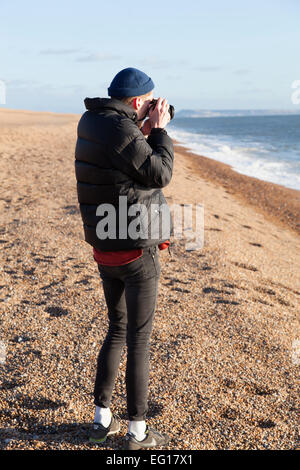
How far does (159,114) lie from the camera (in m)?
2.34

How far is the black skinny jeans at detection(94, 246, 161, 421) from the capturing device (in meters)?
2.33

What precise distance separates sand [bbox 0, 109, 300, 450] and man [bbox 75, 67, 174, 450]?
0.68 meters

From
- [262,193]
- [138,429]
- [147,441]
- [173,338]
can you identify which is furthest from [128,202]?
[262,193]

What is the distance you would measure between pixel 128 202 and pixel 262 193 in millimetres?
12451

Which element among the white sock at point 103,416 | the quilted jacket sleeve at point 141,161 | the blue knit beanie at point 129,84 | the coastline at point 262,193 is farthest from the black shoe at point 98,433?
the coastline at point 262,193

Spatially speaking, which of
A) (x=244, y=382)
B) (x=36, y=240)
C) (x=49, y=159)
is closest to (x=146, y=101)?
(x=244, y=382)

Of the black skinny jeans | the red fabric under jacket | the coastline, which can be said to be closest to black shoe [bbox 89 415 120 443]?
the black skinny jeans

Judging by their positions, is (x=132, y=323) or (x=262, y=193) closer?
(x=132, y=323)

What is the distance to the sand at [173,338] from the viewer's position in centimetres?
298

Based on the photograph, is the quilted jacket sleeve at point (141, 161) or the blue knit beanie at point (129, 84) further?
the blue knit beanie at point (129, 84)

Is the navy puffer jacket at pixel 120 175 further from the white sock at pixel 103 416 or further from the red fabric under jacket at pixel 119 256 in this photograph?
the white sock at pixel 103 416

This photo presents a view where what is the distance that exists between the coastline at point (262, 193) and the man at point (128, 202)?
826 centimetres

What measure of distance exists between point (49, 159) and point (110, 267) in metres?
13.3

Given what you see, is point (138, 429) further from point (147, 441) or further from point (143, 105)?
point (143, 105)
